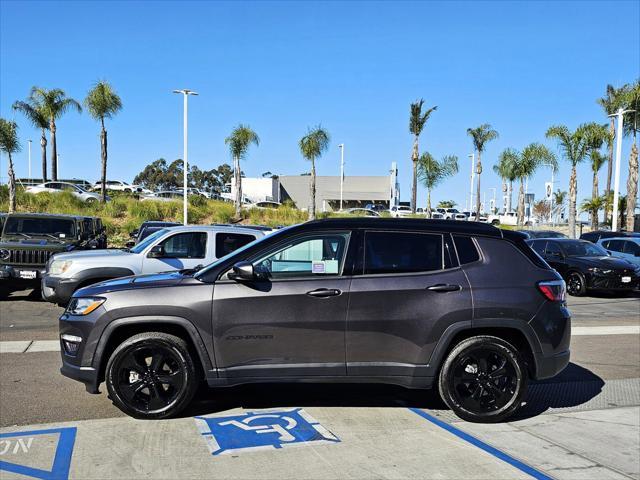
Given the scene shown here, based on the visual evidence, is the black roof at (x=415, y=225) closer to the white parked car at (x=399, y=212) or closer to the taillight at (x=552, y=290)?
the taillight at (x=552, y=290)

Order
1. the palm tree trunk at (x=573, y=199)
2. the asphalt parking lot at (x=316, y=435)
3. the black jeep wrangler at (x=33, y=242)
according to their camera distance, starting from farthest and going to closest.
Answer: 1. the palm tree trunk at (x=573, y=199)
2. the black jeep wrangler at (x=33, y=242)
3. the asphalt parking lot at (x=316, y=435)

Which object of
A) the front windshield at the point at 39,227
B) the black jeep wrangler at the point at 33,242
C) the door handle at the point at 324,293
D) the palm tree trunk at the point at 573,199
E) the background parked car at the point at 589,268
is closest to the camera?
the door handle at the point at 324,293

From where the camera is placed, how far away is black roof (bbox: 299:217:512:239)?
213 inches

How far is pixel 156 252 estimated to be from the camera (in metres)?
9.76

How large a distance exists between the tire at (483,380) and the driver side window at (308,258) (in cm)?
136

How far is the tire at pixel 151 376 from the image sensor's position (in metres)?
5.04

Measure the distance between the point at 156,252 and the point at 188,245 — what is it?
588 millimetres

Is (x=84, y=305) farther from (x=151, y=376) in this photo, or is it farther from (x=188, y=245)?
(x=188, y=245)

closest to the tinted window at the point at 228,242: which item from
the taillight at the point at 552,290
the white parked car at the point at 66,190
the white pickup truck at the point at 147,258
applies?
the white pickup truck at the point at 147,258

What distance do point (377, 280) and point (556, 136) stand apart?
104 ft

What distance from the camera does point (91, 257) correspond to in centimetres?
959

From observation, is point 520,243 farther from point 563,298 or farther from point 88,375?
→ point 88,375

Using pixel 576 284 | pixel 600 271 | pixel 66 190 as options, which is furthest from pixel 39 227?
pixel 66 190

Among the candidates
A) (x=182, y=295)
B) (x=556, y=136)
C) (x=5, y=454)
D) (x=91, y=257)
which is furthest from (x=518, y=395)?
(x=556, y=136)
